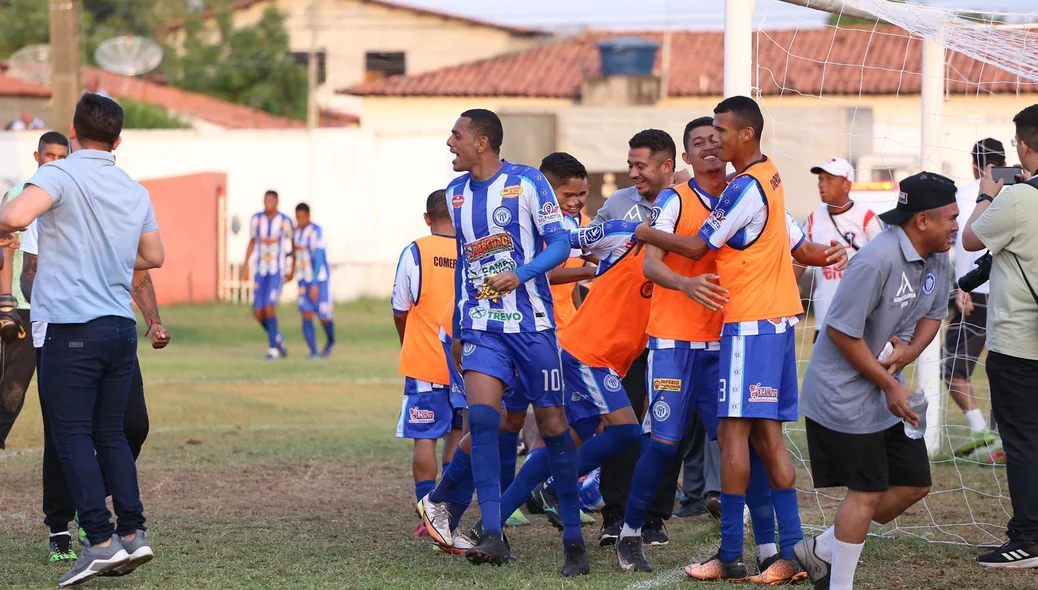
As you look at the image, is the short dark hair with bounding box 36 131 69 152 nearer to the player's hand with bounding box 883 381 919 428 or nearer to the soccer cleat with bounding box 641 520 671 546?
the soccer cleat with bounding box 641 520 671 546

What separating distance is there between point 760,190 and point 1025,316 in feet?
5.59

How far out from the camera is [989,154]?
9516 mm

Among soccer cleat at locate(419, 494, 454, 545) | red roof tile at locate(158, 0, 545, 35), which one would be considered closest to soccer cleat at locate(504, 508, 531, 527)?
soccer cleat at locate(419, 494, 454, 545)

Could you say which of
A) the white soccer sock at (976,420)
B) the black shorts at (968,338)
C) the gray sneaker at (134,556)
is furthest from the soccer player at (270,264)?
the gray sneaker at (134,556)

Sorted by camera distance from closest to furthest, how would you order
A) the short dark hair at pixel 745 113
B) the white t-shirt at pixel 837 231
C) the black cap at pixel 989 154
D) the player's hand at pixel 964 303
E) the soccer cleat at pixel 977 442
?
1. the short dark hair at pixel 745 113
2. the player's hand at pixel 964 303
3. the black cap at pixel 989 154
4. the soccer cleat at pixel 977 442
5. the white t-shirt at pixel 837 231

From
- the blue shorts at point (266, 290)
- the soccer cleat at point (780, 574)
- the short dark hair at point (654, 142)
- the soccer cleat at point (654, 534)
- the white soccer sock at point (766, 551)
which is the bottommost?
the soccer cleat at point (654, 534)

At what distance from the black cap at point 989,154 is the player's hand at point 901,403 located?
473 cm

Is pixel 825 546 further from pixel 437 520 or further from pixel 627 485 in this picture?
pixel 437 520

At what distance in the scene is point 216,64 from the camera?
48938 millimetres

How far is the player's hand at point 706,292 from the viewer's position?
5840 millimetres

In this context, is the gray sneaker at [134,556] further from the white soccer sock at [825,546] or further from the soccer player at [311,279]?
the soccer player at [311,279]

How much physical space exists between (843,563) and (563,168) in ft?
9.25

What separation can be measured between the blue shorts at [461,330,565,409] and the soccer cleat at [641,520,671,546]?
50.4 inches

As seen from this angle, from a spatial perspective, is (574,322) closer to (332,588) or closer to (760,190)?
(760,190)
